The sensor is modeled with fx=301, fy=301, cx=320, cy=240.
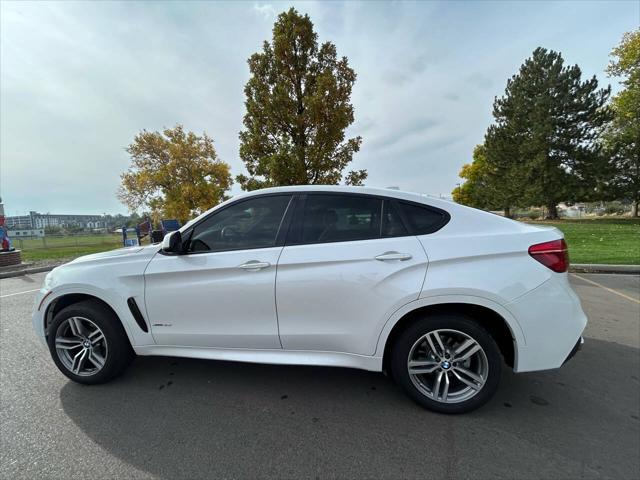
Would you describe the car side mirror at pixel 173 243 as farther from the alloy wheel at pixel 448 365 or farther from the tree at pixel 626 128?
the tree at pixel 626 128

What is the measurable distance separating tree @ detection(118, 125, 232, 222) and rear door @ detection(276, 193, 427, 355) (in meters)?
23.3

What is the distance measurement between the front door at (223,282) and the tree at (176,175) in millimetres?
22642

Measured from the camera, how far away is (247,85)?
11516 millimetres

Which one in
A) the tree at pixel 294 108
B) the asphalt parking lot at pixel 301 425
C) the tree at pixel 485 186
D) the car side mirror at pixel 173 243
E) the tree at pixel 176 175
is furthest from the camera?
the tree at pixel 485 186

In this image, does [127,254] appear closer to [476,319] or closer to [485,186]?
[476,319]

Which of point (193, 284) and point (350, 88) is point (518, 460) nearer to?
point (193, 284)

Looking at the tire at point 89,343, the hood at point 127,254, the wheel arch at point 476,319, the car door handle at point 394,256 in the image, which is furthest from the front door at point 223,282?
the wheel arch at point 476,319

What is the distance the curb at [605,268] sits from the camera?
697 centimetres

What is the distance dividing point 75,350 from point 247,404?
69.0 inches

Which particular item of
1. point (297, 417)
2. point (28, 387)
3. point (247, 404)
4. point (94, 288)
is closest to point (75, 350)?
point (28, 387)

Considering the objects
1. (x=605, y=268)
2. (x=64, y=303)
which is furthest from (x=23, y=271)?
(x=605, y=268)

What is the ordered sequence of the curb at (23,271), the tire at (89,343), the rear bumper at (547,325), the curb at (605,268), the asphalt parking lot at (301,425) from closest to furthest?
the asphalt parking lot at (301,425), the rear bumper at (547,325), the tire at (89,343), the curb at (605,268), the curb at (23,271)

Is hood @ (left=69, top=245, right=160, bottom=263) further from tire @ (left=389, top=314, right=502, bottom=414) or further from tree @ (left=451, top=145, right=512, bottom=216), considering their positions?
tree @ (left=451, top=145, right=512, bottom=216)

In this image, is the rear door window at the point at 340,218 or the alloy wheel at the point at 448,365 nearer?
the alloy wheel at the point at 448,365
